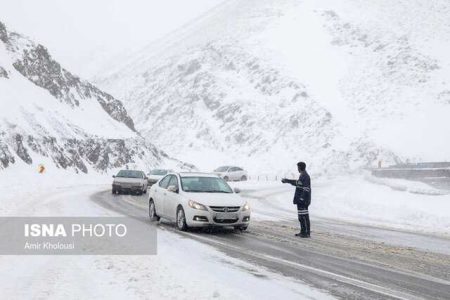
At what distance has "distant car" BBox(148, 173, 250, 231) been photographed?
12711 millimetres

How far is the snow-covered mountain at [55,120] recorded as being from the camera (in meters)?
46.3

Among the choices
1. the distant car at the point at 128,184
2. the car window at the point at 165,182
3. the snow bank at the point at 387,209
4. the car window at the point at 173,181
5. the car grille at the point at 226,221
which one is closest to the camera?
the car grille at the point at 226,221

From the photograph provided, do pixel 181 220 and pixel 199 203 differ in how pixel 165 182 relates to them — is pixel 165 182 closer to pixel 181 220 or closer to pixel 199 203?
pixel 181 220

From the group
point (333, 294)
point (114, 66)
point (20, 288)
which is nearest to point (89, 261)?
point (20, 288)

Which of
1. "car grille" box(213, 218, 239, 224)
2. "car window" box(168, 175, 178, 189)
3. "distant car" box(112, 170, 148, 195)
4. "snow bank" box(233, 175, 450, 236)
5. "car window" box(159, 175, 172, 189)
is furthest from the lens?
"distant car" box(112, 170, 148, 195)

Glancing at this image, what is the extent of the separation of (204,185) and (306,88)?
69.8 metres

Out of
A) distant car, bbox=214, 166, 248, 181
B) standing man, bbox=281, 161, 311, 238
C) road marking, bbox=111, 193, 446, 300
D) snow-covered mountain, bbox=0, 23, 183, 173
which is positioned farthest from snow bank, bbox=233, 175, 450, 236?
snow-covered mountain, bbox=0, 23, 183, 173

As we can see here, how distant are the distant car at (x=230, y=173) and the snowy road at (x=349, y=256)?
107 ft

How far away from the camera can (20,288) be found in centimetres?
670

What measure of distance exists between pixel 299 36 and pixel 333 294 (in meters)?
91.4

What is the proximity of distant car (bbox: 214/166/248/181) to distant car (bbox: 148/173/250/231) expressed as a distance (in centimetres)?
3336

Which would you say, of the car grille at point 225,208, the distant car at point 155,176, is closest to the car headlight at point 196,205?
the car grille at point 225,208

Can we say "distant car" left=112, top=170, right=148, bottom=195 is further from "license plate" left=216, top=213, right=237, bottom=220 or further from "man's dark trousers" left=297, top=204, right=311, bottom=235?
"man's dark trousers" left=297, top=204, right=311, bottom=235

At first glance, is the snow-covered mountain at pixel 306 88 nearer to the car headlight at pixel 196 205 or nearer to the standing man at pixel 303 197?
the standing man at pixel 303 197
